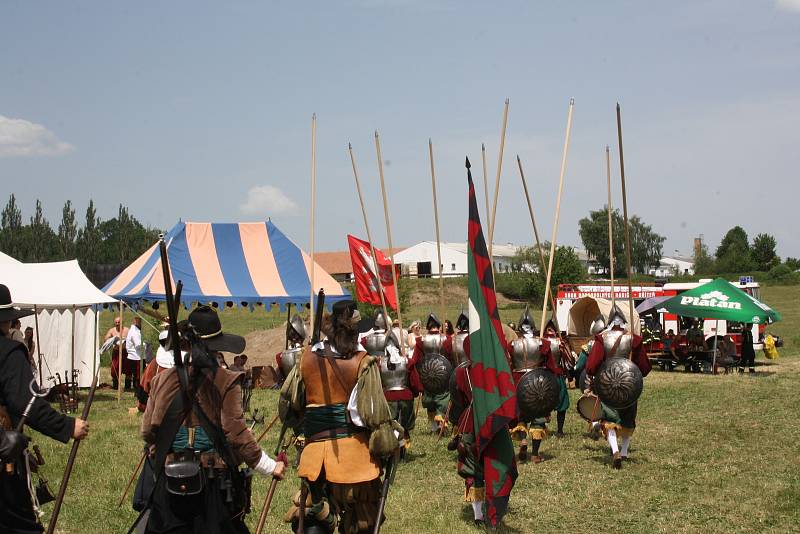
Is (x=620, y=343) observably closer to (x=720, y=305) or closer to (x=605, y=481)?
(x=605, y=481)

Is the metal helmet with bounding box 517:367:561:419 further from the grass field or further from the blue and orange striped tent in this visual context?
the blue and orange striped tent

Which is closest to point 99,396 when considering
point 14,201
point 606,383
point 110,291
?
point 110,291

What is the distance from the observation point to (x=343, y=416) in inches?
219

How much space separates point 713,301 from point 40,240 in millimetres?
56111

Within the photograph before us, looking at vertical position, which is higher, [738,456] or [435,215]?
[435,215]

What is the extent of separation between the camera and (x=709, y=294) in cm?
2153

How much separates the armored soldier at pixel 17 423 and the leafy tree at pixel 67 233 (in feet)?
214

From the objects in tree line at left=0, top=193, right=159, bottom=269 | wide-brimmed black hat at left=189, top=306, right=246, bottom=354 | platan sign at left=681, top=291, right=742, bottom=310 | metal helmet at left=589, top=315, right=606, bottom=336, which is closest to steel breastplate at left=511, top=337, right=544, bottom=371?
metal helmet at left=589, top=315, right=606, bottom=336

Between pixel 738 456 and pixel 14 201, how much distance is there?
68.2 meters

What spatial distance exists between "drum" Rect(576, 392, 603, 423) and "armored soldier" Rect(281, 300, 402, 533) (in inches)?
209

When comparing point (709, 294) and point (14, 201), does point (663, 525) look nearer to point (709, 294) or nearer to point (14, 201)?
point (709, 294)

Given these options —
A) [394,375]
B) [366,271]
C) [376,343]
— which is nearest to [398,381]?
[394,375]

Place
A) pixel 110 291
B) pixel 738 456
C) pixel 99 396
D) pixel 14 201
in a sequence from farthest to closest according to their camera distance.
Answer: pixel 14 201
pixel 99 396
pixel 110 291
pixel 738 456

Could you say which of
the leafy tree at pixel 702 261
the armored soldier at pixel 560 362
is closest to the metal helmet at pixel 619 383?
the armored soldier at pixel 560 362
